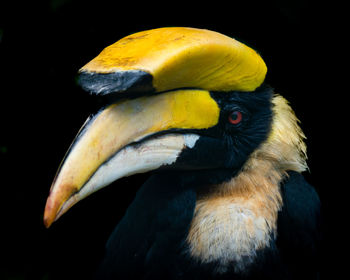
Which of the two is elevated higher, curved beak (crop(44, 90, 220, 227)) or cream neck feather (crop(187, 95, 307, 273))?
curved beak (crop(44, 90, 220, 227))

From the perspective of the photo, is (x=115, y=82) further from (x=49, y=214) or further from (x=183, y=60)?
(x=49, y=214)

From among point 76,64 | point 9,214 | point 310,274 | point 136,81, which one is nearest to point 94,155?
point 136,81

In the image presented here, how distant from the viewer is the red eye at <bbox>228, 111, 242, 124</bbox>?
1359 millimetres

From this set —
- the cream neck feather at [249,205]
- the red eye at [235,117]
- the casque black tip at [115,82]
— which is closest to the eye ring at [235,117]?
the red eye at [235,117]

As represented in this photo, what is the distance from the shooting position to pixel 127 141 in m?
1.17

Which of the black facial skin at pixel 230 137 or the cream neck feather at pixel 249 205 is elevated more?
the black facial skin at pixel 230 137

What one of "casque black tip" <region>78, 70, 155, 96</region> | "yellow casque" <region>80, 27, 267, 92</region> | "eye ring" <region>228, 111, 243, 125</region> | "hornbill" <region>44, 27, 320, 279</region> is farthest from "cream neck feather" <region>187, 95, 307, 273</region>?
"casque black tip" <region>78, 70, 155, 96</region>

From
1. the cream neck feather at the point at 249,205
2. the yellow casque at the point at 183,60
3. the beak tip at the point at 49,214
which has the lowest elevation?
the cream neck feather at the point at 249,205

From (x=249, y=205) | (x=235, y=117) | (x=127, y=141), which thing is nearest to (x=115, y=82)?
(x=127, y=141)

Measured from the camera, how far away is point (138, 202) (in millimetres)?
1540

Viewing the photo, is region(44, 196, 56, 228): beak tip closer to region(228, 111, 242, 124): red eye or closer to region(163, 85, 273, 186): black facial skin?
region(163, 85, 273, 186): black facial skin

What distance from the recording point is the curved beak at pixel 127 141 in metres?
1.07

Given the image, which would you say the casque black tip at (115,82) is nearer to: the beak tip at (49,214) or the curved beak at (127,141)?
the curved beak at (127,141)

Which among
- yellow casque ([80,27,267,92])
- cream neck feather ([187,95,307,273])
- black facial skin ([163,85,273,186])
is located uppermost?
yellow casque ([80,27,267,92])
